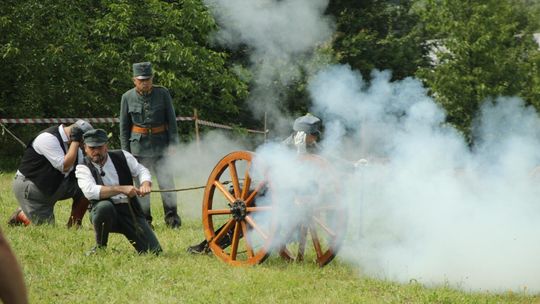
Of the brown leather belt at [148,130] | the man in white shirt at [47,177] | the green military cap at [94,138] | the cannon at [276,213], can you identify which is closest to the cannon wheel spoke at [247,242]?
the cannon at [276,213]

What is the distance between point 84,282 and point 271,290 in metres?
1.35

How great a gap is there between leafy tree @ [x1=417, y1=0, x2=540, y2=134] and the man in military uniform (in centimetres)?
963

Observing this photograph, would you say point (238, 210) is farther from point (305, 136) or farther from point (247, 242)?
point (305, 136)

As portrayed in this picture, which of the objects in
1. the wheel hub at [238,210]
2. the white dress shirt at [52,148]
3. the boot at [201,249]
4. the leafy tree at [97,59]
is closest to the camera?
the wheel hub at [238,210]

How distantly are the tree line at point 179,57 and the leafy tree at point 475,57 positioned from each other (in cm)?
3

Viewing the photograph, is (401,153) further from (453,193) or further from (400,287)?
(400,287)

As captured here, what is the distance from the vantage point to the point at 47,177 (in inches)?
322

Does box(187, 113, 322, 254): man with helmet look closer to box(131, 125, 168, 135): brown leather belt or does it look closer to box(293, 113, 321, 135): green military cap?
box(293, 113, 321, 135): green military cap

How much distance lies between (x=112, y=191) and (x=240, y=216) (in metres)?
1.06

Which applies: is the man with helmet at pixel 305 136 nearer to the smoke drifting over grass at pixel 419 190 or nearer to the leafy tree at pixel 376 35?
the smoke drifting over grass at pixel 419 190

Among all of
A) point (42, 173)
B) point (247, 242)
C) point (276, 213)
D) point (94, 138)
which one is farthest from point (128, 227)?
point (42, 173)

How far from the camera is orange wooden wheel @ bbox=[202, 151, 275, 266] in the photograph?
644cm

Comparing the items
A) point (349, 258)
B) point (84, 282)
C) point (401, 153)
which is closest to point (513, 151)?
point (401, 153)

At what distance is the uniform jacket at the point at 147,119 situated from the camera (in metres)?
8.57
